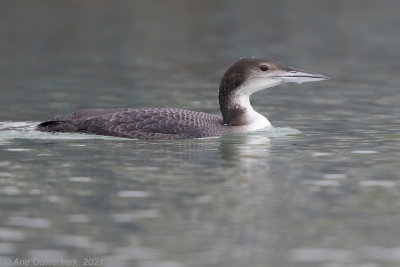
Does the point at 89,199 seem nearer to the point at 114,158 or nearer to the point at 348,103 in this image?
the point at 114,158

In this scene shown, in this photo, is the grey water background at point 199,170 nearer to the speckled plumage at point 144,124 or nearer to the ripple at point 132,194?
the ripple at point 132,194

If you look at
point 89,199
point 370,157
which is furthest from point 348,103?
point 89,199

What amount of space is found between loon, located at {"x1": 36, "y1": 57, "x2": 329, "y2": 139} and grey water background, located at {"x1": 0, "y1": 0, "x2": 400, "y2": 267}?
0.16 m

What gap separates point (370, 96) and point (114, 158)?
22.2 feet

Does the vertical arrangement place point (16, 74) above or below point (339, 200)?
above

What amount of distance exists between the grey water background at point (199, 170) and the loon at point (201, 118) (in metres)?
0.16

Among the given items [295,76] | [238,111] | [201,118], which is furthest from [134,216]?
[295,76]

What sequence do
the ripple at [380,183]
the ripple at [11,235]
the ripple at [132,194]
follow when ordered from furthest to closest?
the ripple at [380,183]
the ripple at [132,194]
the ripple at [11,235]

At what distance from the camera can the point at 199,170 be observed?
11156mm

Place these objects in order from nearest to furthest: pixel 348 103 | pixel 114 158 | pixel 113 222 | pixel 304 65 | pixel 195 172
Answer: pixel 113 222
pixel 195 172
pixel 114 158
pixel 348 103
pixel 304 65

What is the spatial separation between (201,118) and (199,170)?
233 centimetres

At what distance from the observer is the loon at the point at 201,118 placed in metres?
13.2

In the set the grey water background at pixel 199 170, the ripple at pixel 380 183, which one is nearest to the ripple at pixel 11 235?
the grey water background at pixel 199 170

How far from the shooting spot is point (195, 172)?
11039mm
